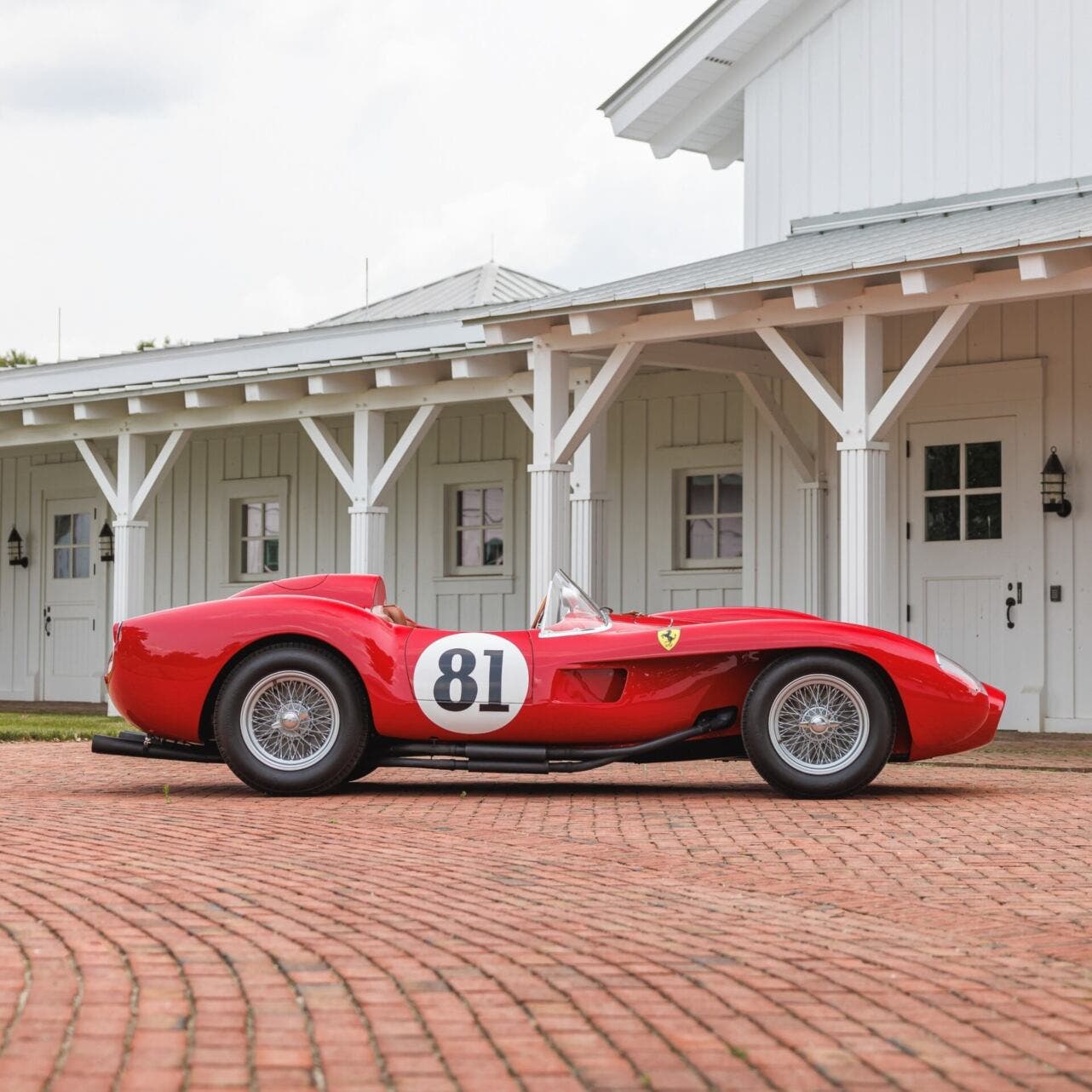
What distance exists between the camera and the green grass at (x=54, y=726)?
1314cm

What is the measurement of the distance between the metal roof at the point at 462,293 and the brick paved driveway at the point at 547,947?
1354cm

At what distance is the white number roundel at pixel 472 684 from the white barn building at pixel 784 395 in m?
3.61

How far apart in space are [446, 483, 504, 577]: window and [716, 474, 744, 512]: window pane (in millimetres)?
2612

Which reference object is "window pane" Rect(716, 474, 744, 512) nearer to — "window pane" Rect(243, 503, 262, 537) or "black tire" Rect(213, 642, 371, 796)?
"window pane" Rect(243, 503, 262, 537)

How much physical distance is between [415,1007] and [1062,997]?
152cm

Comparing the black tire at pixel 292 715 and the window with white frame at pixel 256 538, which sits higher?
the window with white frame at pixel 256 538

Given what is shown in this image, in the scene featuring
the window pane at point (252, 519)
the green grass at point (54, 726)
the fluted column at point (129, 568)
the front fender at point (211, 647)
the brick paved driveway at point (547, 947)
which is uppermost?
the window pane at point (252, 519)

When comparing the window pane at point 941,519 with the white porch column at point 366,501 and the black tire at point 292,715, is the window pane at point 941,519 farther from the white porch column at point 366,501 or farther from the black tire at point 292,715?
the black tire at point 292,715

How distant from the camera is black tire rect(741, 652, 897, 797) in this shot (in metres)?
7.86

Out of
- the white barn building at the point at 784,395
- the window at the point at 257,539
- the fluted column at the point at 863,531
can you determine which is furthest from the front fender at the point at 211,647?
the window at the point at 257,539

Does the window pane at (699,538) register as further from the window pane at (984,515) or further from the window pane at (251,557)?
the window pane at (251,557)

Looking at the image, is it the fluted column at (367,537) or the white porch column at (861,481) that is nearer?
the white porch column at (861,481)

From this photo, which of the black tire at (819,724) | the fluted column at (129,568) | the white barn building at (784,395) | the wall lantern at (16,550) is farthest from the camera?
the wall lantern at (16,550)

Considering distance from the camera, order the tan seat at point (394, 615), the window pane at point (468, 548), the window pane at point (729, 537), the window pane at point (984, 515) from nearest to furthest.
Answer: the tan seat at point (394, 615), the window pane at point (984, 515), the window pane at point (729, 537), the window pane at point (468, 548)
